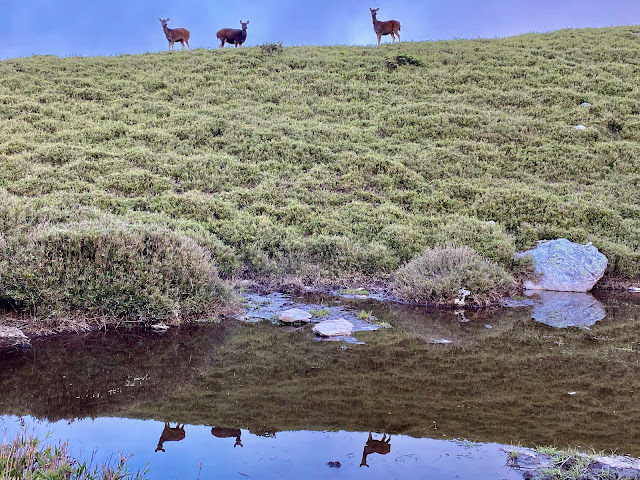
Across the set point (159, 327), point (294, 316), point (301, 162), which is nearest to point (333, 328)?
point (294, 316)

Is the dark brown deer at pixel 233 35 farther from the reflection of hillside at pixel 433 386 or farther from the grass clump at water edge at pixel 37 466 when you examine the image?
the grass clump at water edge at pixel 37 466

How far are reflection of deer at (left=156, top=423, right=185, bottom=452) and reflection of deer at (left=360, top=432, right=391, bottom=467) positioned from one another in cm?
194

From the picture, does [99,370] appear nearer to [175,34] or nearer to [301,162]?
[301,162]

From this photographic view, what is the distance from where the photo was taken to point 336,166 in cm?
1978

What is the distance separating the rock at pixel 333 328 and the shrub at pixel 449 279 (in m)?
2.71

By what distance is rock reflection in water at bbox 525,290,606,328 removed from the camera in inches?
418

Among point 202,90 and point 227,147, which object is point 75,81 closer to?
point 202,90

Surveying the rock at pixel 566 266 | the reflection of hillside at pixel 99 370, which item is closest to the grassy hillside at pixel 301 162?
the rock at pixel 566 266

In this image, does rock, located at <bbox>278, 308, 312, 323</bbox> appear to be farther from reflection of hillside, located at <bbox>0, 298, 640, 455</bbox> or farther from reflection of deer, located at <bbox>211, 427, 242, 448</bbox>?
reflection of deer, located at <bbox>211, 427, 242, 448</bbox>

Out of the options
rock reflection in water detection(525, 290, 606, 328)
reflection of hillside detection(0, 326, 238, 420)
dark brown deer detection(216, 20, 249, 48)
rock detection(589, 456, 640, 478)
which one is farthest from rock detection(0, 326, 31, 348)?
dark brown deer detection(216, 20, 249, 48)

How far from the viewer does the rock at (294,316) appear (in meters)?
10.0

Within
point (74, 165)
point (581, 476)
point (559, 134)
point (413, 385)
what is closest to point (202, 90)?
point (74, 165)

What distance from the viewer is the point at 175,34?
3375 cm

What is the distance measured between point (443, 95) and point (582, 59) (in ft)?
33.2
